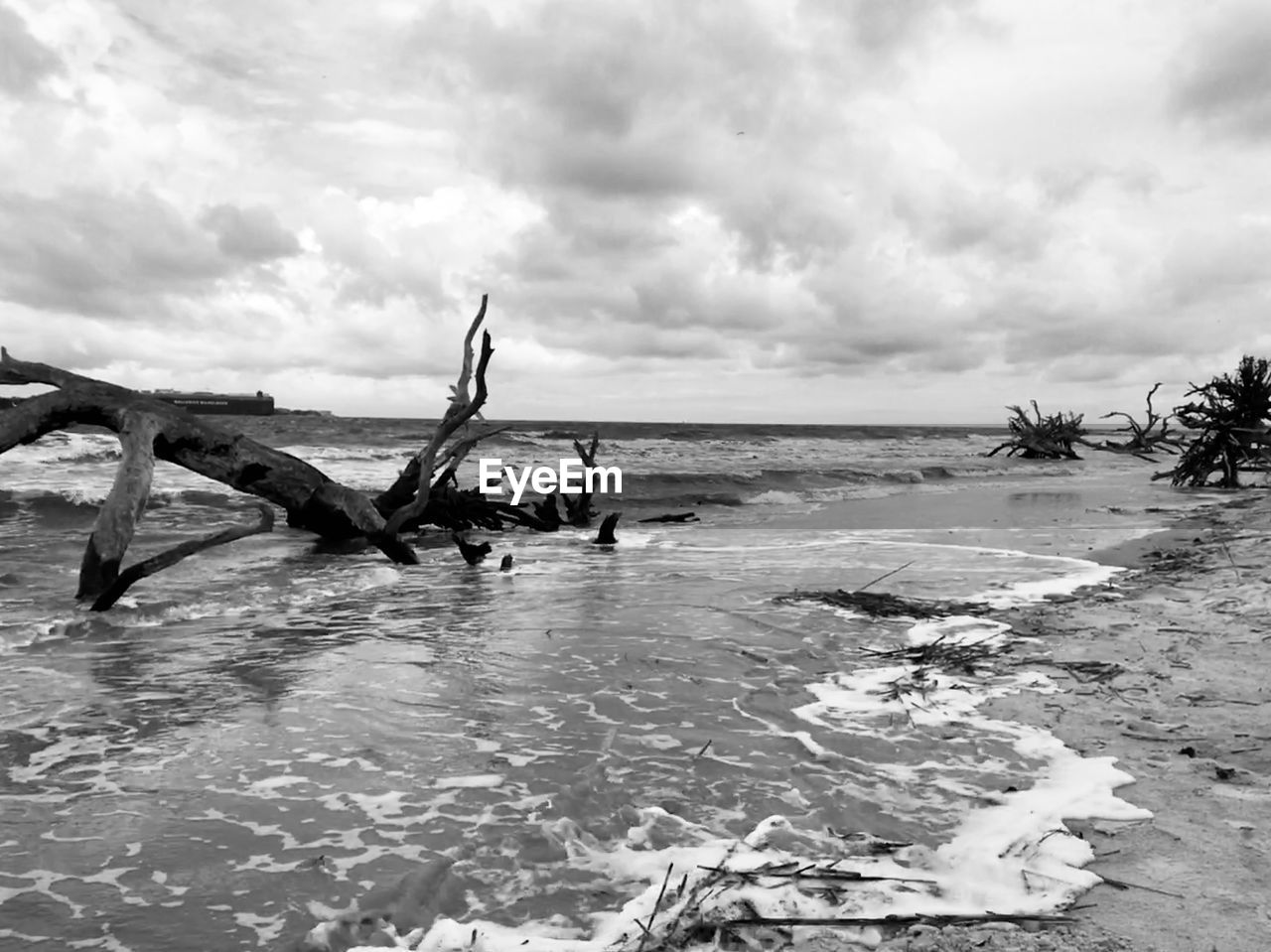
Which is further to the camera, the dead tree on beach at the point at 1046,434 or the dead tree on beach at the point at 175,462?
the dead tree on beach at the point at 1046,434

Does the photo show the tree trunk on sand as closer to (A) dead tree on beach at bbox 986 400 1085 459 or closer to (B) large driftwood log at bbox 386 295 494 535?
(B) large driftwood log at bbox 386 295 494 535

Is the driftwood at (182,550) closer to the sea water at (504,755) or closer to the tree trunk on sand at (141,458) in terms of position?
the sea water at (504,755)

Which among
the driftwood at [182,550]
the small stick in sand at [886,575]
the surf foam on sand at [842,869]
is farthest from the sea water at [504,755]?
the driftwood at [182,550]

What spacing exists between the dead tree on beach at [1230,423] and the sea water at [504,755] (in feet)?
40.3

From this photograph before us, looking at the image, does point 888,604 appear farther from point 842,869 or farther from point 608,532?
point 608,532

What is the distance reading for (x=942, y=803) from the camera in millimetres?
3689

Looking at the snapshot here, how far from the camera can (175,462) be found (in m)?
9.45

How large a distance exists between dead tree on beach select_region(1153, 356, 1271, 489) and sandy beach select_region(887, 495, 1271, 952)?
11.1 metres

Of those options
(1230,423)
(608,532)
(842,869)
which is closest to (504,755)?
(842,869)

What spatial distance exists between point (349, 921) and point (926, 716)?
338 centimetres

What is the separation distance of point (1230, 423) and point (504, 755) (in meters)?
21.6

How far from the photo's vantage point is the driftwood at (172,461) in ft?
26.4

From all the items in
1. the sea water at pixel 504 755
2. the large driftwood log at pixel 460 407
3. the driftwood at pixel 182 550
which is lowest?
the sea water at pixel 504 755

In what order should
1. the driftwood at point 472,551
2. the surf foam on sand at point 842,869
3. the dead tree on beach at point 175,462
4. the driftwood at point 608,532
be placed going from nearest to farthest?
the surf foam on sand at point 842,869 → the dead tree on beach at point 175,462 → the driftwood at point 472,551 → the driftwood at point 608,532
